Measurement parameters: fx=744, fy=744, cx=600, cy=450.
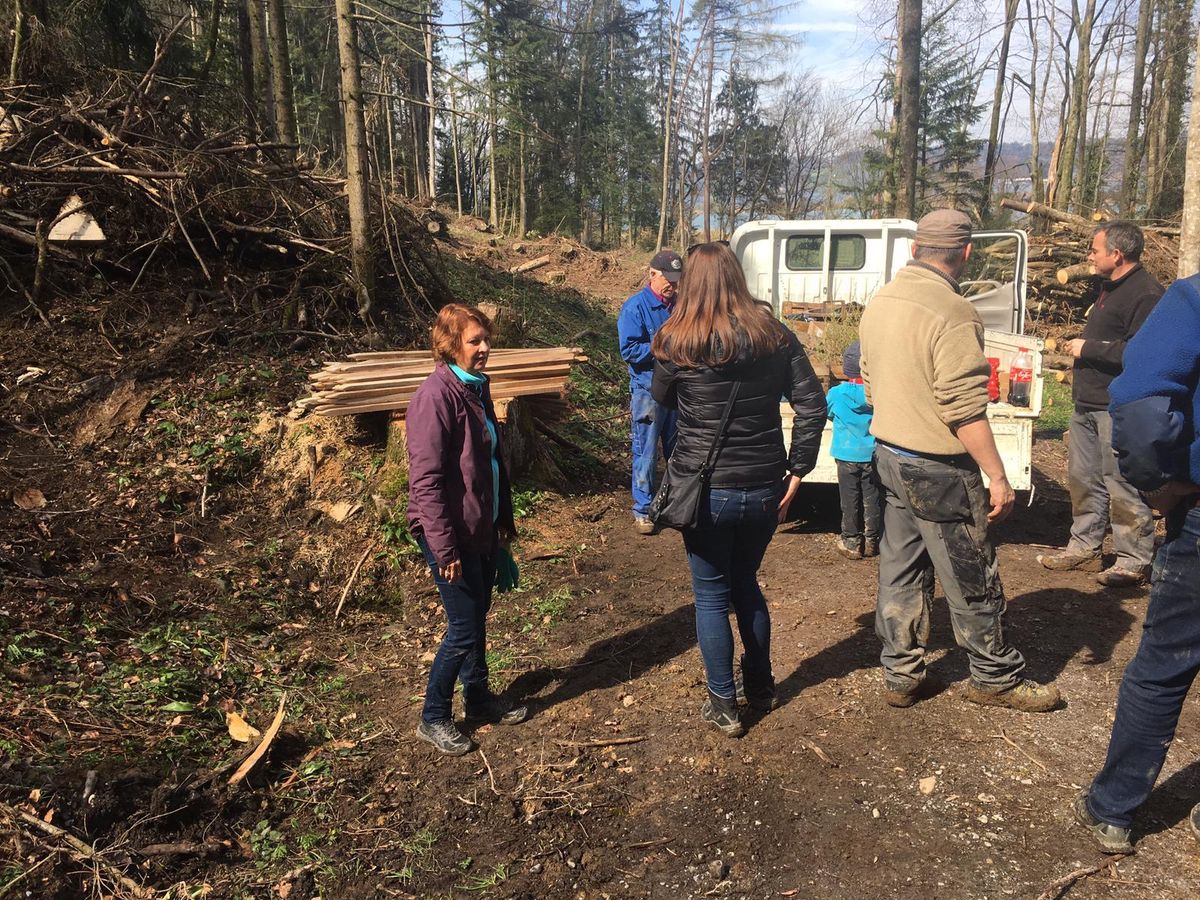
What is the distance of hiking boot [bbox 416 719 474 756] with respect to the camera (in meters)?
3.40

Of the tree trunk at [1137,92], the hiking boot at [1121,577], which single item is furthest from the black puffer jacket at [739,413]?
the tree trunk at [1137,92]

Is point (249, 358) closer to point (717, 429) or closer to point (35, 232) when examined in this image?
point (35, 232)

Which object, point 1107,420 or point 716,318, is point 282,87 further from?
point 1107,420

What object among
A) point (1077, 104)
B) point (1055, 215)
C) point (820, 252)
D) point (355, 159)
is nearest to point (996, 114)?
point (1077, 104)

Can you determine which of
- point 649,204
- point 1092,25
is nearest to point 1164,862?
point 1092,25

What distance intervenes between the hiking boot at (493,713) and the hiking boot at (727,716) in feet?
3.10

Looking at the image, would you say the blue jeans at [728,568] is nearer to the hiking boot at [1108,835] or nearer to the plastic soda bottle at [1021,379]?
the hiking boot at [1108,835]

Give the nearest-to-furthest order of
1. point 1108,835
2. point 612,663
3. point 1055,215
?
point 1108,835 → point 612,663 → point 1055,215

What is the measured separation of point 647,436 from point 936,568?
286 centimetres

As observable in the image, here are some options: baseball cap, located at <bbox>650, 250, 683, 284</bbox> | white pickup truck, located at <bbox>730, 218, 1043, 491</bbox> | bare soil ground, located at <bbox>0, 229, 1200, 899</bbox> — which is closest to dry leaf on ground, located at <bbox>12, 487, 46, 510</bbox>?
bare soil ground, located at <bbox>0, 229, 1200, 899</bbox>

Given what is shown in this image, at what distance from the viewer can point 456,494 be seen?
128 inches

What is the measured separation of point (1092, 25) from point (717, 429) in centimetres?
2899

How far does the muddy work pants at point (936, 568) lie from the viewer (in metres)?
3.19

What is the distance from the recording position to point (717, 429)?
121 inches
